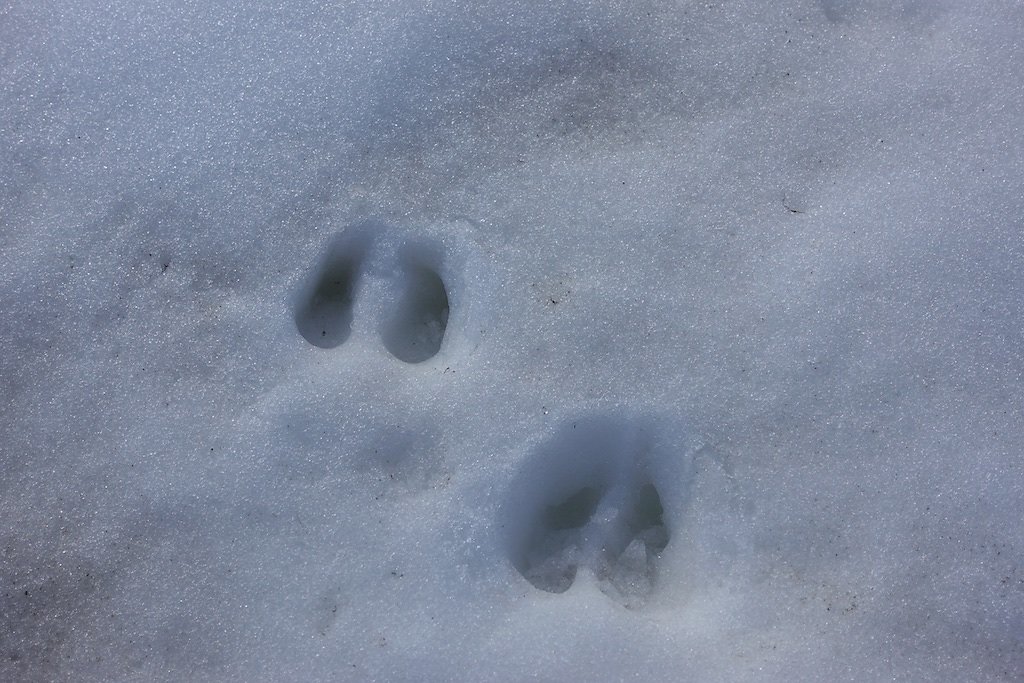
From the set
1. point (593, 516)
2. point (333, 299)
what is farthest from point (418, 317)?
point (593, 516)

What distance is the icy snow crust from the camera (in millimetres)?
1544

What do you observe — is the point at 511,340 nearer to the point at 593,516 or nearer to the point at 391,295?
the point at 391,295

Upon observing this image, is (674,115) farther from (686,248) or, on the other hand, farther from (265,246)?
(265,246)

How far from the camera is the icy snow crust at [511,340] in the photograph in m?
1.54

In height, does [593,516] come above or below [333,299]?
below

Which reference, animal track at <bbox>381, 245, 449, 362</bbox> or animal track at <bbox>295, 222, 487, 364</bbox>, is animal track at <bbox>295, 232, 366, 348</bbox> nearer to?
animal track at <bbox>295, 222, 487, 364</bbox>

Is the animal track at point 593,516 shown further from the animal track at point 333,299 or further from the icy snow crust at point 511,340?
the animal track at point 333,299

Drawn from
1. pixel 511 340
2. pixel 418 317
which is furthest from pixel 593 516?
pixel 418 317

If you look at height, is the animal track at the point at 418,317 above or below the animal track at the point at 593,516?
above

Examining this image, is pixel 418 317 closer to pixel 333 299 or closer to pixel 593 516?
pixel 333 299

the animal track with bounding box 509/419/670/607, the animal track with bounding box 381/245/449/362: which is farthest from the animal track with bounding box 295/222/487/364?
the animal track with bounding box 509/419/670/607

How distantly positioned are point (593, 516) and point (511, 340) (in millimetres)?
424

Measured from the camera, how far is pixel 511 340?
5.24 ft

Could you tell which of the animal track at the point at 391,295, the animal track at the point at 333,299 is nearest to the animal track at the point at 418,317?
the animal track at the point at 391,295
